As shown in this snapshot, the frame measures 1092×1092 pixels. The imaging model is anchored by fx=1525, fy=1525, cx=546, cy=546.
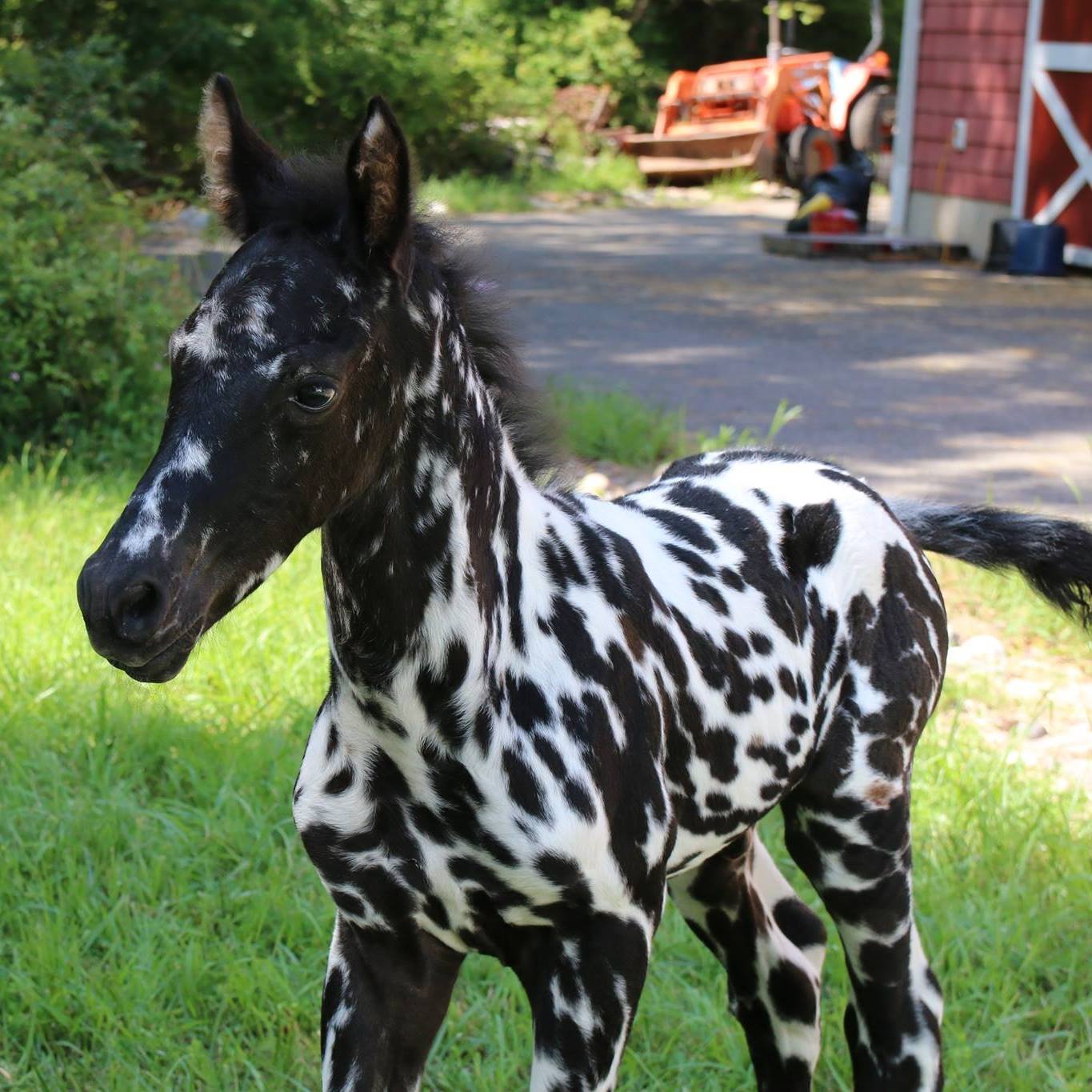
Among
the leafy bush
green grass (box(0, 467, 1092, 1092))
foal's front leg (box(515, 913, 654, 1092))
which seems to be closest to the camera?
foal's front leg (box(515, 913, 654, 1092))

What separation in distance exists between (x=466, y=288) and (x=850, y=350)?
7.93 m

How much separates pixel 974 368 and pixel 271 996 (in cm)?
714

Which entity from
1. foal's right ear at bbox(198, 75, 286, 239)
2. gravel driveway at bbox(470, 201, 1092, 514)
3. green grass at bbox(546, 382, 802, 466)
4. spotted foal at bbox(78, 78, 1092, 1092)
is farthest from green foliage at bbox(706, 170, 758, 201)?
foal's right ear at bbox(198, 75, 286, 239)

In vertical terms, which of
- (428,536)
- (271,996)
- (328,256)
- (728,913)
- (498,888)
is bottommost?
(271,996)

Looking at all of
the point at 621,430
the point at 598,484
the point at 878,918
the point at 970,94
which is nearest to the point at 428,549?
the point at 878,918

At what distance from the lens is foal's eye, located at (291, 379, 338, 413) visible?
6.50 ft

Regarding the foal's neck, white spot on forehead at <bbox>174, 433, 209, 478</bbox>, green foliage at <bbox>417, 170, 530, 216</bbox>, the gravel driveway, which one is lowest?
the gravel driveway

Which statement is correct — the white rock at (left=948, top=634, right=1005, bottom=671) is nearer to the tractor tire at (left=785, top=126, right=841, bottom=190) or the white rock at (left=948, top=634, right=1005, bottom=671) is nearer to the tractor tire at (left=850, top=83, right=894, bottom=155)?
the tractor tire at (left=785, top=126, right=841, bottom=190)

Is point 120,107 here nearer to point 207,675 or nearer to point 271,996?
point 207,675

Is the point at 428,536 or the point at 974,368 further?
the point at 974,368

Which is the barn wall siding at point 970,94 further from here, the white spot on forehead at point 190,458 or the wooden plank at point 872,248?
the white spot on forehead at point 190,458

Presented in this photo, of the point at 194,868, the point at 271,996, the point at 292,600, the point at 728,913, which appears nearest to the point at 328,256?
the point at 728,913

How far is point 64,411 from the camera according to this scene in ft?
22.2

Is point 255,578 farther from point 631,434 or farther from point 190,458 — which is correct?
point 631,434
